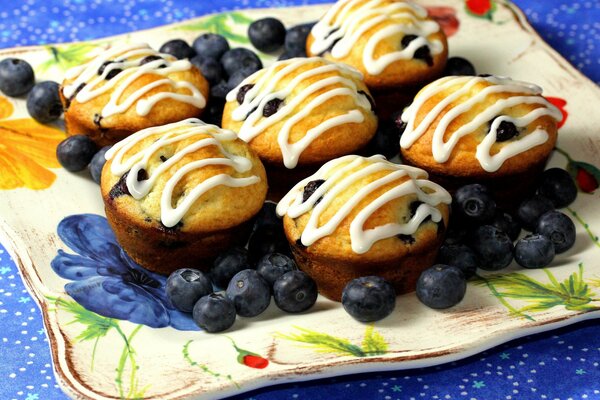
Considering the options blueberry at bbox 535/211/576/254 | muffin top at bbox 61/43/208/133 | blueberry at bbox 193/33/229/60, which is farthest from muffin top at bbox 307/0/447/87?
blueberry at bbox 535/211/576/254

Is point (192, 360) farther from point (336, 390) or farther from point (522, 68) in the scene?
point (522, 68)

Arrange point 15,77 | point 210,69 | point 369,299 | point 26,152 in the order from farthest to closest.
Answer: point 210,69
point 15,77
point 26,152
point 369,299

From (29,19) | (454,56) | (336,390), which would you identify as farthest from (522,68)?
(29,19)

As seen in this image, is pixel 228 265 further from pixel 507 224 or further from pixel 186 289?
pixel 507 224

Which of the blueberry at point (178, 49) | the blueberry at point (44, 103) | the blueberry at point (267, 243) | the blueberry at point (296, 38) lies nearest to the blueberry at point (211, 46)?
the blueberry at point (178, 49)

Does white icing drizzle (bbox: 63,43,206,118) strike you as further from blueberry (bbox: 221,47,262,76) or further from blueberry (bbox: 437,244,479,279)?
blueberry (bbox: 437,244,479,279)

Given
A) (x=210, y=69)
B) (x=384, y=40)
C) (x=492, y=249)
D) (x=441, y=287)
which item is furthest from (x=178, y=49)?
(x=441, y=287)

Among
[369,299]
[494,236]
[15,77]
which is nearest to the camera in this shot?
[369,299]
